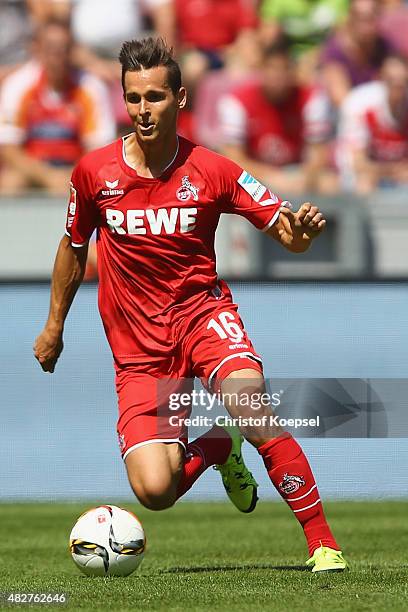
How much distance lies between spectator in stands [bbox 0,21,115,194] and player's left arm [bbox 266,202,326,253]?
6517 millimetres

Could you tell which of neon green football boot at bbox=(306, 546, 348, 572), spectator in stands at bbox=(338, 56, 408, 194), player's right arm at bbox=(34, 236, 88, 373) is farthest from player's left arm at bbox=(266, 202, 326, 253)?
spectator in stands at bbox=(338, 56, 408, 194)

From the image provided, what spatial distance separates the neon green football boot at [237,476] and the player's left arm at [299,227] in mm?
1073

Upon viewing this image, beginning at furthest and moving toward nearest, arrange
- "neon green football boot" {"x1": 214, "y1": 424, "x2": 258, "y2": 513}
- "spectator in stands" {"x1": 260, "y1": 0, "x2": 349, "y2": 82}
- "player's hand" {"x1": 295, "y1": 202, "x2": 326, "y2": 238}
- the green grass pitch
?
"spectator in stands" {"x1": 260, "y1": 0, "x2": 349, "y2": 82} < "neon green football boot" {"x1": 214, "y1": 424, "x2": 258, "y2": 513} < "player's hand" {"x1": 295, "y1": 202, "x2": 326, "y2": 238} < the green grass pitch

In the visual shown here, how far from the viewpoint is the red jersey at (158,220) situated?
5.36m

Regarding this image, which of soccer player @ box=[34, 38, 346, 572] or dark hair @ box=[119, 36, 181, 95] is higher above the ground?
dark hair @ box=[119, 36, 181, 95]

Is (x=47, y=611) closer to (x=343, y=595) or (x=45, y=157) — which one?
(x=343, y=595)

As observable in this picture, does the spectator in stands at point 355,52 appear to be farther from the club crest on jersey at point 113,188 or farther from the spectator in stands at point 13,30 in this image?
the club crest on jersey at point 113,188

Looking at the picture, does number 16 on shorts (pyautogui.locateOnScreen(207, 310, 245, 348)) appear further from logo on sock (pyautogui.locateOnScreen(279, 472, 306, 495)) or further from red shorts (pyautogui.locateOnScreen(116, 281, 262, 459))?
logo on sock (pyautogui.locateOnScreen(279, 472, 306, 495))

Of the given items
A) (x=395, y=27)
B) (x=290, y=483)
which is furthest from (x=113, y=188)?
(x=395, y=27)

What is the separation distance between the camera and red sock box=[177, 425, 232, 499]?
559 cm

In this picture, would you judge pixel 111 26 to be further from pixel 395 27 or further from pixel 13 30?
pixel 395 27

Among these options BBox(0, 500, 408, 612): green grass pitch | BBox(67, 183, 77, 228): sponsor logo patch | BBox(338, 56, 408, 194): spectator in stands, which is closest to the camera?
BBox(0, 500, 408, 612): green grass pitch

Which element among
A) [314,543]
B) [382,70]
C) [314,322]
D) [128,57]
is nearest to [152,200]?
[128,57]

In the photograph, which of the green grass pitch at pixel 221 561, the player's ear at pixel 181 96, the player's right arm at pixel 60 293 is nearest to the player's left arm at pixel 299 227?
the player's ear at pixel 181 96
